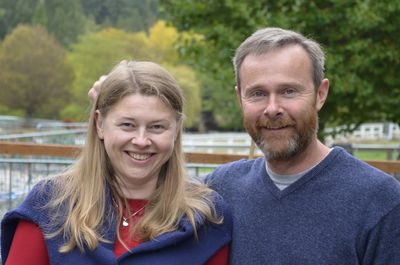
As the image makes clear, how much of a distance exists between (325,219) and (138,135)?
0.75 meters

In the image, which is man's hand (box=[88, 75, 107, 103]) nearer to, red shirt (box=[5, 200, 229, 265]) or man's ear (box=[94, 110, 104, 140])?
man's ear (box=[94, 110, 104, 140])

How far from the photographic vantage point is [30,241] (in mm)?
2562

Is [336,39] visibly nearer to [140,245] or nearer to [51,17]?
[140,245]

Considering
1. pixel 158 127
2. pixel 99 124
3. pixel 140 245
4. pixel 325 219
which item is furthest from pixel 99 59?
pixel 325 219

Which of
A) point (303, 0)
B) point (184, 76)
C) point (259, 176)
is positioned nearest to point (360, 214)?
point (259, 176)

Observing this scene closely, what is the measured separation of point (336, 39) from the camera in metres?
9.78

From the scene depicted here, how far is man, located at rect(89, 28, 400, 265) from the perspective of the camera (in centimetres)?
238

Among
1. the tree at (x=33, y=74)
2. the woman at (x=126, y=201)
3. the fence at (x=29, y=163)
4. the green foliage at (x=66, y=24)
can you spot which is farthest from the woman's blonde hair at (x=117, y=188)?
the green foliage at (x=66, y=24)

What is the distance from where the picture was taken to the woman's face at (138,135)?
2.60 meters

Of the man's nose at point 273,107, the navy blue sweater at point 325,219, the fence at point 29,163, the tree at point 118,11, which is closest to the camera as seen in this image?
the navy blue sweater at point 325,219

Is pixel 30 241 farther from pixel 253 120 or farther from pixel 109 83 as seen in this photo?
pixel 253 120

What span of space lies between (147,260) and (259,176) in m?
0.56

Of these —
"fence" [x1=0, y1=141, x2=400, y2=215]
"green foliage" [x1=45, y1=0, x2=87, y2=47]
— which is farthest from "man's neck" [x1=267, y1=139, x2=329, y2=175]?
"green foliage" [x1=45, y1=0, x2=87, y2=47]

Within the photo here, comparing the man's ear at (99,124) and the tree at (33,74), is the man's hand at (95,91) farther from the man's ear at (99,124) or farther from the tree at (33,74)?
the tree at (33,74)
